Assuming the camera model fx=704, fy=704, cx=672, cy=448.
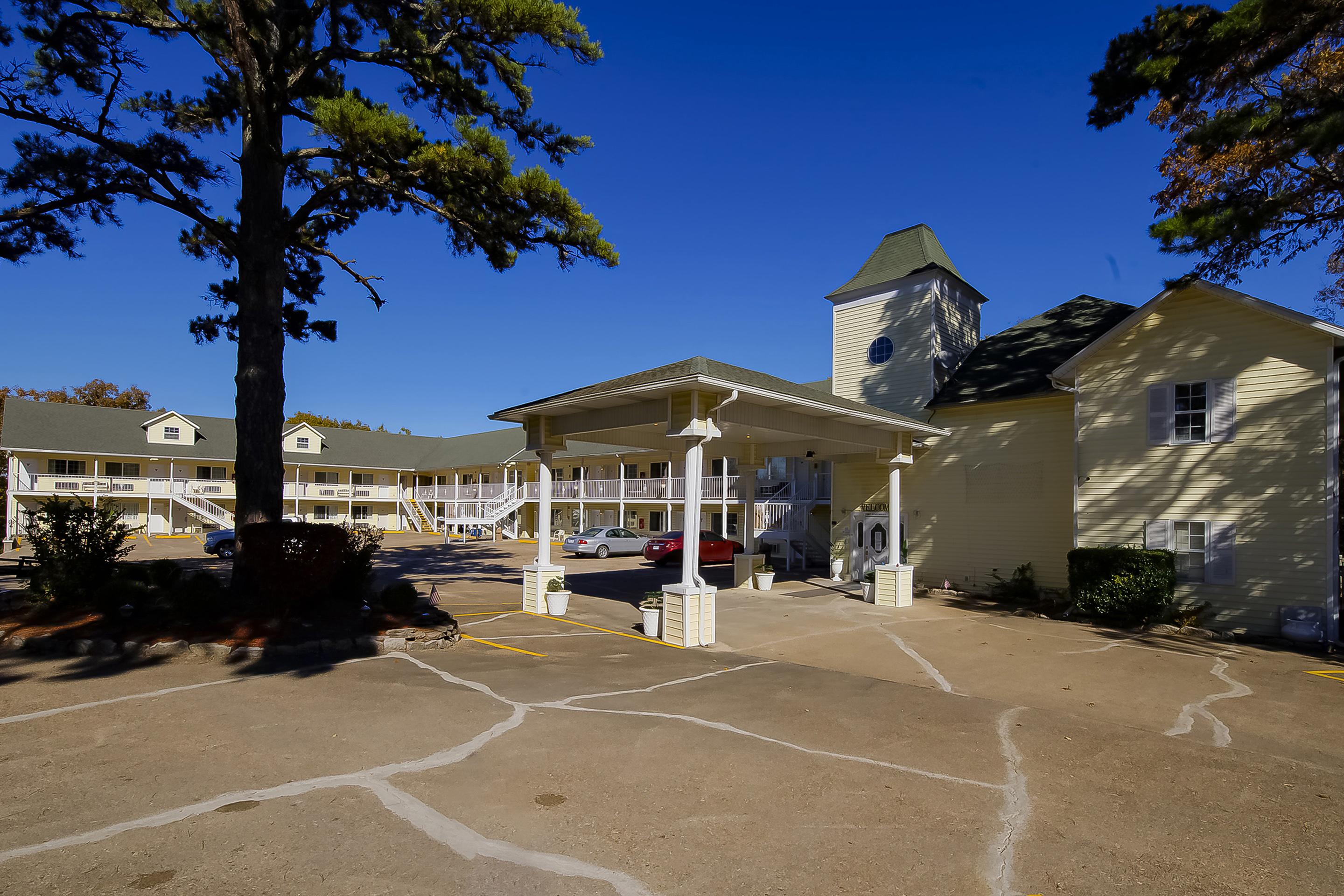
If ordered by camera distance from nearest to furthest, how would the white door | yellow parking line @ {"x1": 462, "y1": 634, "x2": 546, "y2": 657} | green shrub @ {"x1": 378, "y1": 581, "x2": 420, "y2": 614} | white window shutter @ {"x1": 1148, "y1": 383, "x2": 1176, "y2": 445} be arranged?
yellow parking line @ {"x1": 462, "y1": 634, "x2": 546, "y2": 657} < green shrub @ {"x1": 378, "y1": 581, "x2": 420, "y2": 614} < white window shutter @ {"x1": 1148, "y1": 383, "x2": 1176, "y2": 445} < the white door

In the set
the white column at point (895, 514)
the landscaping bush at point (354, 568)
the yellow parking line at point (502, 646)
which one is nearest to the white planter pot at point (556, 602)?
the yellow parking line at point (502, 646)

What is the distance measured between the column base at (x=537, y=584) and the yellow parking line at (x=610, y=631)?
11cm

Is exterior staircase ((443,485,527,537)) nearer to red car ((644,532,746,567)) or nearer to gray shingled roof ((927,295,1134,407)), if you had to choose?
red car ((644,532,746,567))

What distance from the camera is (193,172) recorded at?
13.2 metres

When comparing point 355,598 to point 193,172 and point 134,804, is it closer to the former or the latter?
point 134,804

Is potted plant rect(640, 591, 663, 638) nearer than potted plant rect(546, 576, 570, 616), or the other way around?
potted plant rect(640, 591, 663, 638)

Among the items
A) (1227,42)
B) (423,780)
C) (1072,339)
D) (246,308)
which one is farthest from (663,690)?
(1072,339)

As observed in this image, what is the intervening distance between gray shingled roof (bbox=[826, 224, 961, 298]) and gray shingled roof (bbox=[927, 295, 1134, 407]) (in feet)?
8.24

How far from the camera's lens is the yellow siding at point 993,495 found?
16141mm

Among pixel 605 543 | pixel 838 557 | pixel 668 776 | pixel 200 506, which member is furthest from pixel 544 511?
pixel 200 506

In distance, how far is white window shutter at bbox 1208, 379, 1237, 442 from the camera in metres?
13.2

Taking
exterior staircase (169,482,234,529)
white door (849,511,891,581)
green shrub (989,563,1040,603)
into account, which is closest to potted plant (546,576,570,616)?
white door (849,511,891,581)

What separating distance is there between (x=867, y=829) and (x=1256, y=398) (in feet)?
42.8

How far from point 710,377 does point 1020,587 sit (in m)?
10.2
